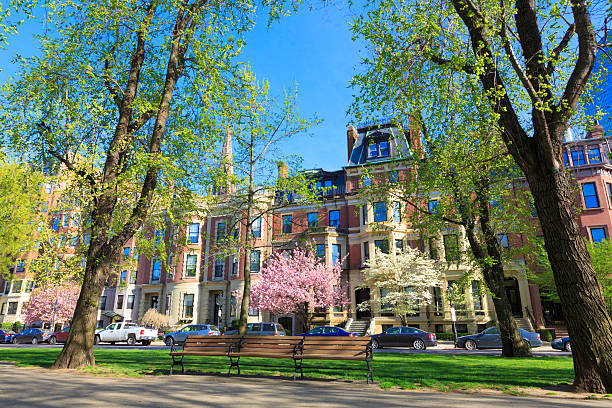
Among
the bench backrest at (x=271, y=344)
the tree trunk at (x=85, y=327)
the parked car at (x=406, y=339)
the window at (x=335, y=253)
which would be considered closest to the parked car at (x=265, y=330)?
the parked car at (x=406, y=339)

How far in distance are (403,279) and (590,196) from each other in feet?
54.3

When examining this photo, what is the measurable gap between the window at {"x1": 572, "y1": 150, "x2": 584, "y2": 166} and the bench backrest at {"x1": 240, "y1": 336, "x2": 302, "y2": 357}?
33.7 metres

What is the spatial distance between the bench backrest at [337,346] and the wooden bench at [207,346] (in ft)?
6.64

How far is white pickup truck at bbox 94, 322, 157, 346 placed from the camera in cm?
2862

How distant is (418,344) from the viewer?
77.6 feet

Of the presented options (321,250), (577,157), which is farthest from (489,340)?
(577,157)

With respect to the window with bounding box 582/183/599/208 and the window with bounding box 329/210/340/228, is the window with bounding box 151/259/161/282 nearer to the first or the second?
the window with bounding box 329/210/340/228

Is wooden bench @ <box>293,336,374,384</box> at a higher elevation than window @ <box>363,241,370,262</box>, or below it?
below

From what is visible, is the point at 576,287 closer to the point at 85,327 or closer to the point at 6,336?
the point at 85,327

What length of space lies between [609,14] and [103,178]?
13162 millimetres

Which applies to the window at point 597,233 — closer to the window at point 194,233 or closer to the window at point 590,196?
the window at point 590,196

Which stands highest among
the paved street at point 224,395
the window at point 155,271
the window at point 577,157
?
the window at point 577,157

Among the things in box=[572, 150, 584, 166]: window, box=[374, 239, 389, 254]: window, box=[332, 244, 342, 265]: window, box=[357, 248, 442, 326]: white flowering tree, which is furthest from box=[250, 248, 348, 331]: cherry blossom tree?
box=[572, 150, 584, 166]: window

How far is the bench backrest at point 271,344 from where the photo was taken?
9203mm
